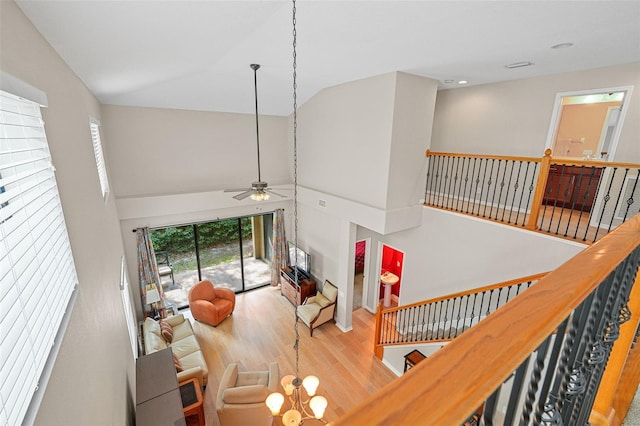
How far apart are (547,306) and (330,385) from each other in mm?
5275

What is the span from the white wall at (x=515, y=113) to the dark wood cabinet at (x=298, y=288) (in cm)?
457

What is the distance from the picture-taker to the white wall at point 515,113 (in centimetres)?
400

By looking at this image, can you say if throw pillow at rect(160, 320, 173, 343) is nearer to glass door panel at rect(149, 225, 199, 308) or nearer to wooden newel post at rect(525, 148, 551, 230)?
glass door panel at rect(149, 225, 199, 308)

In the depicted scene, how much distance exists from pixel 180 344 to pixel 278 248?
11.3 ft

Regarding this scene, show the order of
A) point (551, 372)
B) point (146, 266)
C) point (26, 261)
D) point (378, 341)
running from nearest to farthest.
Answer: point (551, 372) → point (26, 261) → point (378, 341) → point (146, 266)

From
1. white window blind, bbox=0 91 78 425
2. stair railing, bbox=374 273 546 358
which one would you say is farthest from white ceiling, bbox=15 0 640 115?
stair railing, bbox=374 273 546 358

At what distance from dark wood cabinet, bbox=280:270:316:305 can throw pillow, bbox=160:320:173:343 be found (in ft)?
9.37

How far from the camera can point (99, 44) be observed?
251 centimetres

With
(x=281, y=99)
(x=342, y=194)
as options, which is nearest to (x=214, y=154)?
(x=281, y=99)

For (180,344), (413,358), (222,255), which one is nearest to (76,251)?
(180,344)

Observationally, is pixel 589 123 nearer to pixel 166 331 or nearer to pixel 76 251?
pixel 76 251

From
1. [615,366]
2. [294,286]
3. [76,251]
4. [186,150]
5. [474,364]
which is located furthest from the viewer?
[294,286]

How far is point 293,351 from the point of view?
5836 mm

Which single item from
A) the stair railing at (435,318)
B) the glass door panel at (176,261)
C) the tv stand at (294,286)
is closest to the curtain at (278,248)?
the tv stand at (294,286)
